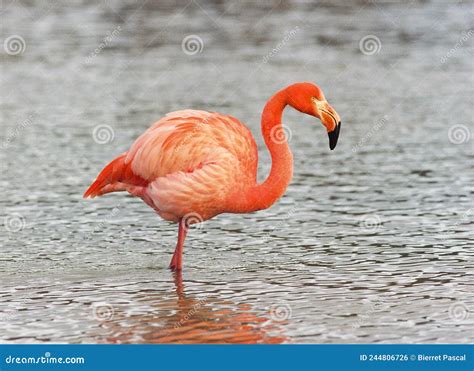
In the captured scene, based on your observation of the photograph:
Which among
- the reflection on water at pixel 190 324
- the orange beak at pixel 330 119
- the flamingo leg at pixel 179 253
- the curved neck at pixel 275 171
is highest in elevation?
the orange beak at pixel 330 119

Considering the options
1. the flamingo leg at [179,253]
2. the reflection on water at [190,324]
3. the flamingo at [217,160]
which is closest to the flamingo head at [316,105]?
the flamingo at [217,160]

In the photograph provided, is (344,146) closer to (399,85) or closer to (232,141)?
(399,85)

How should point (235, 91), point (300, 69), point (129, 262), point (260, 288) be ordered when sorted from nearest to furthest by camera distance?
1. point (260, 288)
2. point (129, 262)
3. point (235, 91)
4. point (300, 69)

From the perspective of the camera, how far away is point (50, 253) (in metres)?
9.34

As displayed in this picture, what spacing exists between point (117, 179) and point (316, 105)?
184cm

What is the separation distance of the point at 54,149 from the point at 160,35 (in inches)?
319

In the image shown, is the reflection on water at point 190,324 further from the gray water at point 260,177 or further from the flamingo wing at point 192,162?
the flamingo wing at point 192,162

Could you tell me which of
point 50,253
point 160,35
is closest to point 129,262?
point 50,253

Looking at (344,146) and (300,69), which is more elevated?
(300,69)

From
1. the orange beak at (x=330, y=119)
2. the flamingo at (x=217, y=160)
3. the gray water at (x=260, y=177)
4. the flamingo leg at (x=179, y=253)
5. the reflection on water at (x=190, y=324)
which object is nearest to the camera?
the reflection on water at (x=190, y=324)

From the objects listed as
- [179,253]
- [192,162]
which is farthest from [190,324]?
[192,162]

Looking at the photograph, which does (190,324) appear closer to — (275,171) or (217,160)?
(217,160)

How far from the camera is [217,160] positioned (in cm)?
837

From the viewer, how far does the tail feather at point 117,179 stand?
351 inches
